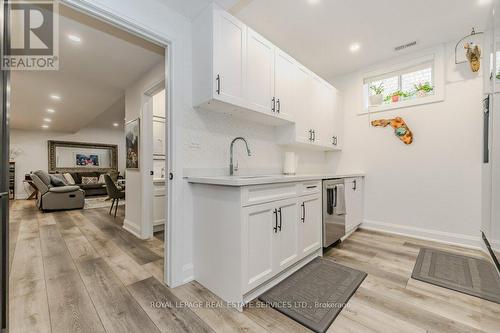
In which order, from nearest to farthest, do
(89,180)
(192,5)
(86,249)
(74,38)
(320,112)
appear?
1. (192,5)
2. (74,38)
3. (86,249)
4. (320,112)
5. (89,180)

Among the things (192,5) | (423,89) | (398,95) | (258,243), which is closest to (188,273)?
(258,243)

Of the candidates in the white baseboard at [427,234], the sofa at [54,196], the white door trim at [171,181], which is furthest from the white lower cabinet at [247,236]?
the sofa at [54,196]

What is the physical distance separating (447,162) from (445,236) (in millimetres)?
994

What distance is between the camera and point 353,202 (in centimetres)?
319

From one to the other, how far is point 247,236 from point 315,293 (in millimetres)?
767

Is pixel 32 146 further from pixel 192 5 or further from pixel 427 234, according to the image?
pixel 427 234

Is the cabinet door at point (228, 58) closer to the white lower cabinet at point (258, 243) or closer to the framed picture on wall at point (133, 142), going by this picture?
the white lower cabinet at point (258, 243)

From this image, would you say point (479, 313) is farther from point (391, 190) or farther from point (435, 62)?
point (435, 62)

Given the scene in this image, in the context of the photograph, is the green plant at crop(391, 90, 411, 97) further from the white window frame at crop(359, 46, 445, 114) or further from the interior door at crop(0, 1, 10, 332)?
the interior door at crop(0, 1, 10, 332)

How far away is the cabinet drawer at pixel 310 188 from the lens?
2.12 m

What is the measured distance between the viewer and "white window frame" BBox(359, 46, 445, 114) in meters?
2.92

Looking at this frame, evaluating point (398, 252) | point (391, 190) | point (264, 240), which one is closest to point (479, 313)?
point (398, 252)

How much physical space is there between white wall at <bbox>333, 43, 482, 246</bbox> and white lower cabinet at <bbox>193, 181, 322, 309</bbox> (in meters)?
1.98

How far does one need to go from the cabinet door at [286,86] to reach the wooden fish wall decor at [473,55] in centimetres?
199
